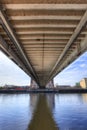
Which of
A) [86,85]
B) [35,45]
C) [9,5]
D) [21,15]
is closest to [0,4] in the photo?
[9,5]

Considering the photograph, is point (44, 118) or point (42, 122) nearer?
point (42, 122)

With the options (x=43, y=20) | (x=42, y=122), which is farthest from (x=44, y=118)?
(x=43, y=20)

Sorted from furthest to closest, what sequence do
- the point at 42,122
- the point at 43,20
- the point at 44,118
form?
the point at 44,118, the point at 42,122, the point at 43,20

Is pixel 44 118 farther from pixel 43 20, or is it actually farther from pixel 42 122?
pixel 43 20

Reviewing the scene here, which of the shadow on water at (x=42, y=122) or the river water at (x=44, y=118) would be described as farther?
the river water at (x=44, y=118)

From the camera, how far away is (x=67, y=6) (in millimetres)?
6551

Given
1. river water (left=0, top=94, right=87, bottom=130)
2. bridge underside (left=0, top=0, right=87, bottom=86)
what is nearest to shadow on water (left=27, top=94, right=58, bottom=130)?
river water (left=0, top=94, right=87, bottom=130)

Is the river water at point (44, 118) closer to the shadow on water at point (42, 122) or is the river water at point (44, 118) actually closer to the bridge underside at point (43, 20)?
the shadow on water at point (42, 122)

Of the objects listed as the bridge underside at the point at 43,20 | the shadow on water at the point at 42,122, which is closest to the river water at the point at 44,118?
the shadow on water at the point at 42,122

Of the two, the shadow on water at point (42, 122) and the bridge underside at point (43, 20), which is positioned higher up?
the bridge underside at point (43, 20)

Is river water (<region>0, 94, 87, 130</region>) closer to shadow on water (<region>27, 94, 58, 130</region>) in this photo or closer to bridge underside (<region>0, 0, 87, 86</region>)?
shadow on water (<region>27, 94, 58, 130</region>)

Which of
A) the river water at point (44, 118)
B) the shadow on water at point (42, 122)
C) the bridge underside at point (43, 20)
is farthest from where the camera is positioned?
the river water at point (44, 118)

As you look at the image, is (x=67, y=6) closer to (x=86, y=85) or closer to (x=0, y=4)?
(x=0, y=4)

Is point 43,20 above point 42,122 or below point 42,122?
above
